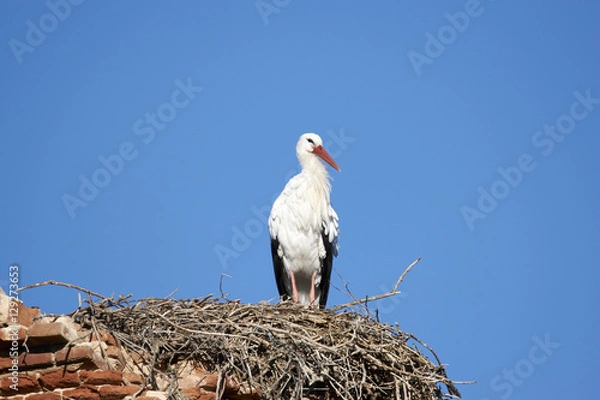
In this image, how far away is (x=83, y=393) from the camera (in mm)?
4570

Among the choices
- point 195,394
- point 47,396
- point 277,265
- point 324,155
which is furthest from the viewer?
point 324,155

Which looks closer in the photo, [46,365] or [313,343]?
[46,365]

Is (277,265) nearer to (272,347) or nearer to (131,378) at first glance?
(272,347)

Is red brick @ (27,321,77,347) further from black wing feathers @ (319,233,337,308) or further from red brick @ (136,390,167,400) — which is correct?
black wing feathers @ (319,233,337,308)

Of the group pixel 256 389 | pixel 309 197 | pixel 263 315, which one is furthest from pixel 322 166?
pixel 256 389

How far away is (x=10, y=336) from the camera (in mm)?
4637

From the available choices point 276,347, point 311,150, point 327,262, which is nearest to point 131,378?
point 276,347

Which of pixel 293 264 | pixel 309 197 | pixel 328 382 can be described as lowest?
pixel 328 382

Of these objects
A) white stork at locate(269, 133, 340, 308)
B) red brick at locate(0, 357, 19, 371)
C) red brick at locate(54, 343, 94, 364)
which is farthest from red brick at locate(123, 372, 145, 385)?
white stork at locate(269, 133, 340, 308)

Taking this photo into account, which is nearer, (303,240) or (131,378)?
(131,378)

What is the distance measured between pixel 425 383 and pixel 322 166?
300cm

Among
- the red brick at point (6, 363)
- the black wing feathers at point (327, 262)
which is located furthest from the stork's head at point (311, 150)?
the red brick at point (6, 363)

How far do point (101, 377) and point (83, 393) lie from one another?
0.12m

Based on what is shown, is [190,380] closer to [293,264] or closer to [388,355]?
[388,355]
